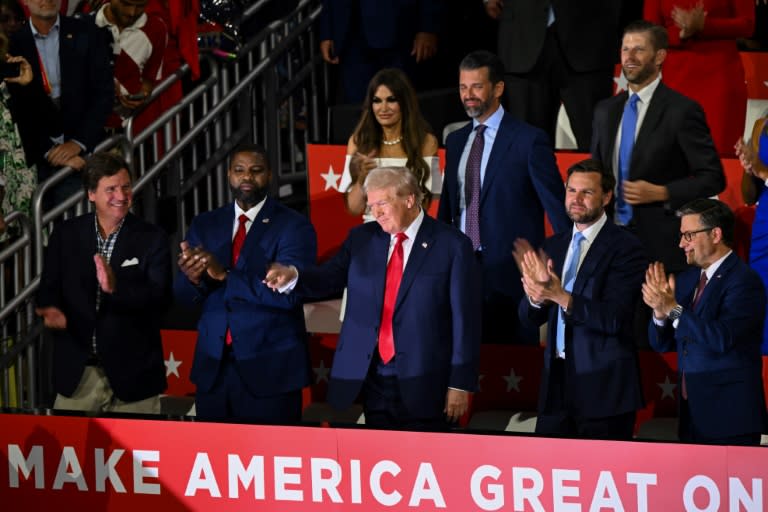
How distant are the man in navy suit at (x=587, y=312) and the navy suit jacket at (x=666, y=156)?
2.82ft

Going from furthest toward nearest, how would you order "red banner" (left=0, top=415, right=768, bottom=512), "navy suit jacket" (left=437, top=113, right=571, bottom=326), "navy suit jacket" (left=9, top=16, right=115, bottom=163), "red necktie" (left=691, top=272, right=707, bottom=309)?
1. "navy suit jacket" (left=9, top=16, right=115, bottom=163)
2. "navy suit jacket" (left=437, top=113, right=571, bottom=326)
3. "red necktie" (left=691, top=272, right=707, bottom=309)
4. "red banner" (left=0, top=415, right=768, bottom=512)

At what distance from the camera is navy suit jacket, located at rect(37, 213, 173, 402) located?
6770 mm

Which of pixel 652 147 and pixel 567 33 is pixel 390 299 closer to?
pixel 652 147

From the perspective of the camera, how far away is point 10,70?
7941 millimetres

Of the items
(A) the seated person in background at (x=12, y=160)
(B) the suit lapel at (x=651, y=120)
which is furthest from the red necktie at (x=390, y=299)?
(A) the seated person in background at (x=12, y=160)

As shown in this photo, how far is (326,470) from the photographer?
5.45m

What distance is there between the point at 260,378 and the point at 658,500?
2.06 metres

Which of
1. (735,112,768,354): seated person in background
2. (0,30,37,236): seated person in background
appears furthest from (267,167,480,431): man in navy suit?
(0,30,37,236): seated person in background

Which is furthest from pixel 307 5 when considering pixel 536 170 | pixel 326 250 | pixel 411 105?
pixel 536 170

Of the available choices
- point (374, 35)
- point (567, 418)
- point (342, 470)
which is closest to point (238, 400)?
point (342, 470)

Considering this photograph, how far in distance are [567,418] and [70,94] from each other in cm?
342

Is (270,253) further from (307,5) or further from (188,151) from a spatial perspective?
(307,5)

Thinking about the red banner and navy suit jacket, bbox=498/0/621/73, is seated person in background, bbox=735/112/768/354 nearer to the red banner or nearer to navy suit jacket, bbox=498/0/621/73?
navy suit jacket, bbox=498/0/621/73

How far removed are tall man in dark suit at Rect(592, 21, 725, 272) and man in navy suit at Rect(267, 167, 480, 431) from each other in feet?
4.58
